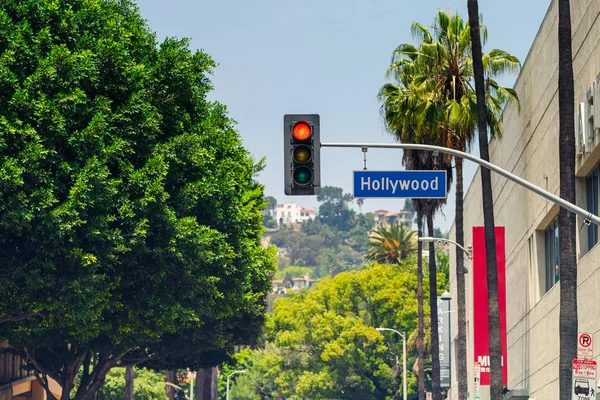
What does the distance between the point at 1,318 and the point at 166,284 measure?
610 centimetres

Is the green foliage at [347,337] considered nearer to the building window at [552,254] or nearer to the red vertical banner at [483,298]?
the red vertical banner at [483,298]

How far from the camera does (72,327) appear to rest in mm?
42406

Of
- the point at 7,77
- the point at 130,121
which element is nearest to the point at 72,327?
the point at 130,121

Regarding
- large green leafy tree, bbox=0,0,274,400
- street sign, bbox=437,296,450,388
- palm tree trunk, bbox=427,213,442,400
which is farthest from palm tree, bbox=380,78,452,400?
street sign, bbox=437,296,450,388

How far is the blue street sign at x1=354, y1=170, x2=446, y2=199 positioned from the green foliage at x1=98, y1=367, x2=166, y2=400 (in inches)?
3238

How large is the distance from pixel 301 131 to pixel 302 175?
748 millimetres

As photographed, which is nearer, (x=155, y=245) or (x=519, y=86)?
(x=155, y=245)

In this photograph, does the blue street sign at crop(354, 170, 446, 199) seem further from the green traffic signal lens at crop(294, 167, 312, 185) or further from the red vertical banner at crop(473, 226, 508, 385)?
the red vertical banner at crop(473, 226, 508, 385)

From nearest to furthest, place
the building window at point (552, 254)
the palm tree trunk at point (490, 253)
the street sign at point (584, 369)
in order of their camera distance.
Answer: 1. the street sign at point (584, 369)
2. the palm tree trunk at point (490, 253)
3. the building window at point (552, 254)

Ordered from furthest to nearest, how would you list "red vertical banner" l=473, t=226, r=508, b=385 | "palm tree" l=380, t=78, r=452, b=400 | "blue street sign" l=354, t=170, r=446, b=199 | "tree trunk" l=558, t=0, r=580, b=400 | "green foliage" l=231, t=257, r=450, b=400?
1. "green foliage" l=231, t=257, r=450, b=400
2. "red vertical banner" l=473, t=226, r=508, b=385
3. "palm tree" l=380, t=78, r=452, b=400
4. "tree trunk" l=558, t=0, r=580, b=400
5. "blue street sign" l=354, t=170, r=446, b=199

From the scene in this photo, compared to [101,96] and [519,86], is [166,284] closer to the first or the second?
[101,96]

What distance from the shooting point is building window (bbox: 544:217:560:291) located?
42.3 meters

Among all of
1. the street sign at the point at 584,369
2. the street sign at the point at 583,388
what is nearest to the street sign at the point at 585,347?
the street sign at the point at 584,369

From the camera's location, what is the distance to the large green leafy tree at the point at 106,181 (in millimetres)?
34812
